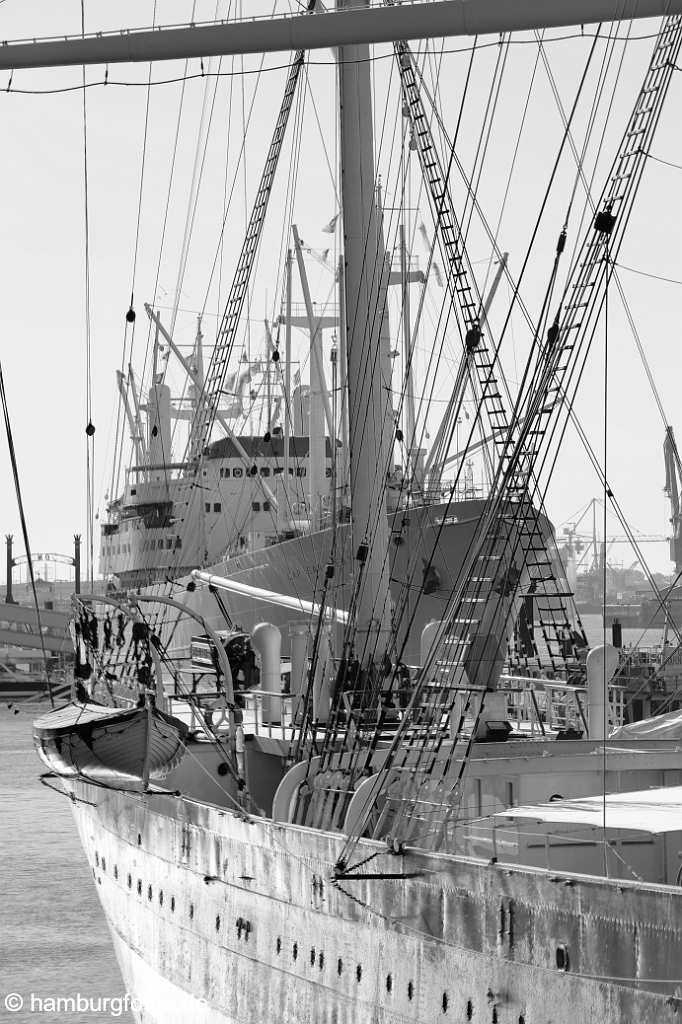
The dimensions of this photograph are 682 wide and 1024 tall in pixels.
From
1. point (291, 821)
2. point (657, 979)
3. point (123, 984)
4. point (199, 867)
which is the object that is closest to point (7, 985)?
point (123, 984)

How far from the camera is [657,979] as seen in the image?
35.9 ft

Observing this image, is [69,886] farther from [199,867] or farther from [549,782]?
[549,782]

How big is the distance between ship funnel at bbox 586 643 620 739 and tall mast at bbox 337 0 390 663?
5211mm

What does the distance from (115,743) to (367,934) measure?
6488 mm

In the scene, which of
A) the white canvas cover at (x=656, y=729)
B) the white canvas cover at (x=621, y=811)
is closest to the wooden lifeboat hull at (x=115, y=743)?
the white canvas cover at (x=656, y=729)

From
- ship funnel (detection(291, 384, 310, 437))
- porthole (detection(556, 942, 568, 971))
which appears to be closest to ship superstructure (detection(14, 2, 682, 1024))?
porthole (detection(556, 942, 568, 971))

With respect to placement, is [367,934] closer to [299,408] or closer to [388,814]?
[388,814]

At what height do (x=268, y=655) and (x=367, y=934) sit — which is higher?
(x=268, y=655)

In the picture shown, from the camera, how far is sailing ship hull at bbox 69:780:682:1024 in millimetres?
11320

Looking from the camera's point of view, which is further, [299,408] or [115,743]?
[299,408]

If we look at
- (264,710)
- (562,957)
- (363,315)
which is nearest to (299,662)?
(264,710)

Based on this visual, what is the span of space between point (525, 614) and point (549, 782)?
15007 mm

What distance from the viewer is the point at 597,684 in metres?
18.9

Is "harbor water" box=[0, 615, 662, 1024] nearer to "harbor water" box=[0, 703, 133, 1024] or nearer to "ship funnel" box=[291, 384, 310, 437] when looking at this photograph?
"harbor water" box=[0, 703, 133, 1024]
